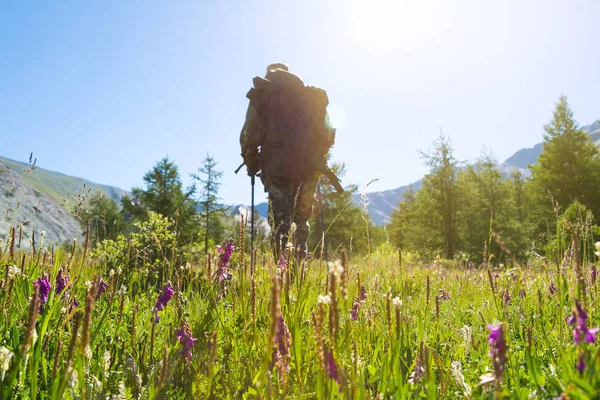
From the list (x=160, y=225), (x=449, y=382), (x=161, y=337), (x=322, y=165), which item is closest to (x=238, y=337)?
(x=161, y=337)

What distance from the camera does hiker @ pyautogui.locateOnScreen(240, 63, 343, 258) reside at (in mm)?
9578

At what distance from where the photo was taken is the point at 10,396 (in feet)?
4.42

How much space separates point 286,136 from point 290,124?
0.36m

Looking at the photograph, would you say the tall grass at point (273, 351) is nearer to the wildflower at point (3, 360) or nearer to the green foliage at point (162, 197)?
the wildflower at point (3, 360)

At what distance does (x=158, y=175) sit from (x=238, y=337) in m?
30.4

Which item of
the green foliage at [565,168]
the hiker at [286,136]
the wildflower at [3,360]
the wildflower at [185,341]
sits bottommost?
the wildflower at [185,341]

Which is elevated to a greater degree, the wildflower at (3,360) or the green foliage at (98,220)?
the green foliage at (98,220)

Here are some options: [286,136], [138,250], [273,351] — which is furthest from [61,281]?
[286,136]

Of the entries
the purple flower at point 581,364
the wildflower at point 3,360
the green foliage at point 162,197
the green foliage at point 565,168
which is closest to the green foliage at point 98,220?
the wildflower at point 3,360

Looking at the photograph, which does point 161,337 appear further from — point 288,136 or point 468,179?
point 468,179

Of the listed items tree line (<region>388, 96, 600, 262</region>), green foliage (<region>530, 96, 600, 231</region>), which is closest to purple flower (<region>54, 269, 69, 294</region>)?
tree line (<region>388, 96, 600, 262</region>)

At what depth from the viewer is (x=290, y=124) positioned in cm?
989

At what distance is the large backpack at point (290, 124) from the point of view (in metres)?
9.66

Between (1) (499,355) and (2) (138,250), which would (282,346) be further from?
(2) (138,250)
